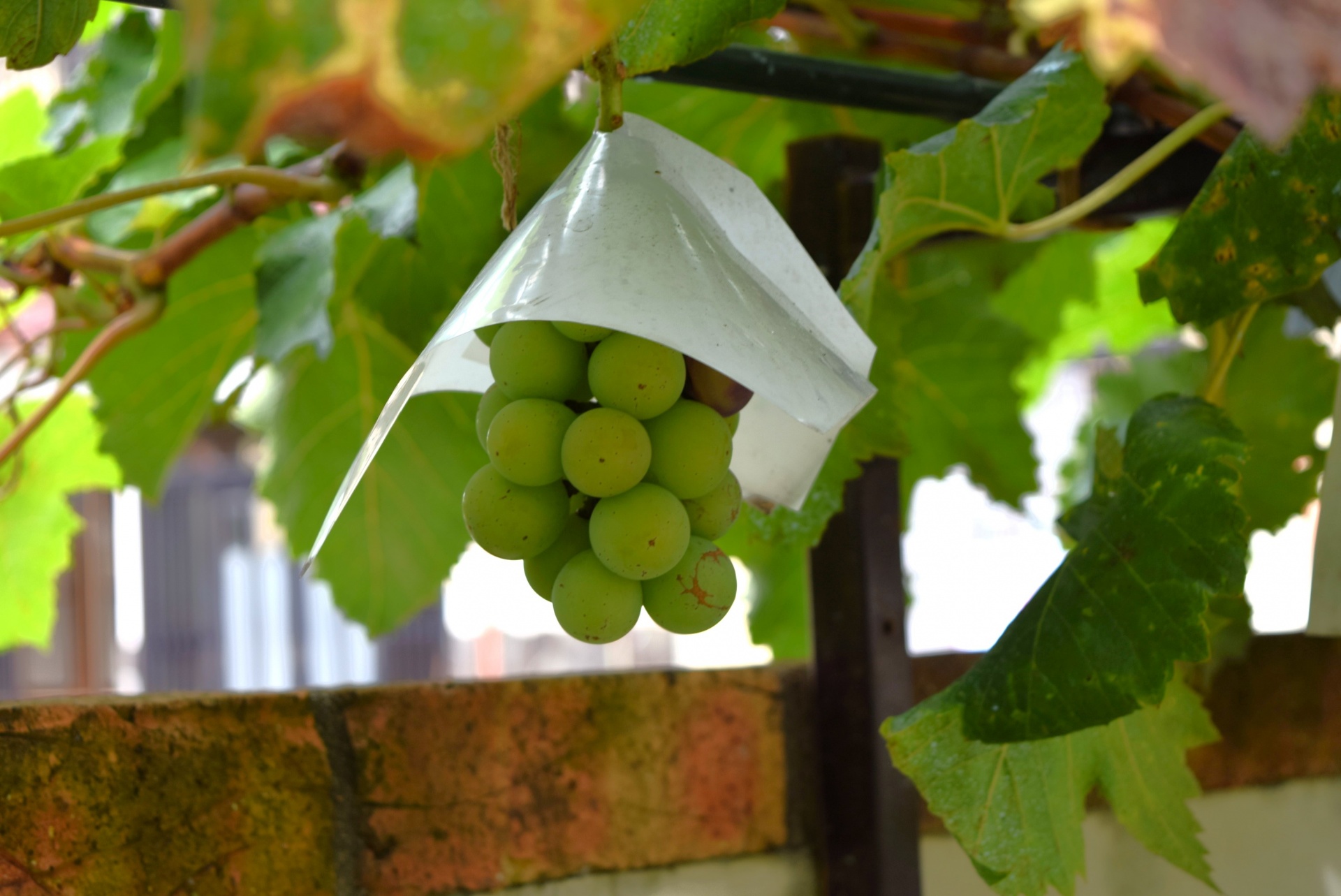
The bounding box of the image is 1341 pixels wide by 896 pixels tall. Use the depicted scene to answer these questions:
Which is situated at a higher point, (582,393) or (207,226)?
(207,226)

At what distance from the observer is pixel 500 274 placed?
195 mm

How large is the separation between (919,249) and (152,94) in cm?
34

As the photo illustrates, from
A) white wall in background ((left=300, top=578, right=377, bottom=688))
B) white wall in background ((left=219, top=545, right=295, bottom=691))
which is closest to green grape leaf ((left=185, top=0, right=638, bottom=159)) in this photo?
white wall in background ((left=300, top=578, right=377, bottom=688))

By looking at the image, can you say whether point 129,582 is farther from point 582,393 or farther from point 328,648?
point 582,393

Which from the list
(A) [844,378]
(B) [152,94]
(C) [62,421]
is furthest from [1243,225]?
(C) [62,421]

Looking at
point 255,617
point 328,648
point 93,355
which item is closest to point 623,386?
point 93,355

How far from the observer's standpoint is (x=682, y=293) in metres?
0.18

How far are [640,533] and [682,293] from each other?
40 mm

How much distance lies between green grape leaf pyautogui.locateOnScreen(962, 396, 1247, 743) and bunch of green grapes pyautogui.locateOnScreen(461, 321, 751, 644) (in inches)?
4.3

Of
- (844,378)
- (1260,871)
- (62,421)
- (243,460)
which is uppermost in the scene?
(243,460)

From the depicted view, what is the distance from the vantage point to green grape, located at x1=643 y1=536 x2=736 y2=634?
0.21 m

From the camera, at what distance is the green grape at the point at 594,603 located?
200mm

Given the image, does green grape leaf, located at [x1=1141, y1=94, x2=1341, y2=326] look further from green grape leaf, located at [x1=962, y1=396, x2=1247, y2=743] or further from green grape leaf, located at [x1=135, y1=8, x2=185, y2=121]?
green grape leaf, located at [x1=135, y1=8, x2=185, y2=121]

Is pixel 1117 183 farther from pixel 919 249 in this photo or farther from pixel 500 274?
pixel 500 274
